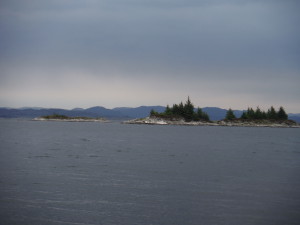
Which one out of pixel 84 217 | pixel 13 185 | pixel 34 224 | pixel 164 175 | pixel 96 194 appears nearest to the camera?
pixel 34 224

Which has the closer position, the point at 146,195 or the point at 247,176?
the point at 146,195

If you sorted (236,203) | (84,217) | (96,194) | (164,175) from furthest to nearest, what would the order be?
(164,175)
(96,194)
(236,203)
(84,217)

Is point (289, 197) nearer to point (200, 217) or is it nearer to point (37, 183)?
point (200, 217)

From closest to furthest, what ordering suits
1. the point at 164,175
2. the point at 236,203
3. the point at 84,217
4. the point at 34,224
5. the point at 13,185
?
the point at 34,224, the point at 84,217, the point at 236,203, the point at 13,185, the point at 164,175

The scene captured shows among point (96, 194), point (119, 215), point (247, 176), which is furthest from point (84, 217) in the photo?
point (247, 176)

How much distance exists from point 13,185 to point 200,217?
17.3 m

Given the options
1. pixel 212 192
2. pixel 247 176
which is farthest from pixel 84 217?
pixel 247 176

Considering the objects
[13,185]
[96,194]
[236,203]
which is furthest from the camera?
[13,185]

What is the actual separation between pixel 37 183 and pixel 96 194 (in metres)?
7.02

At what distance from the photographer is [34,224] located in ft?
63.5

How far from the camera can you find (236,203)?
2481 cm

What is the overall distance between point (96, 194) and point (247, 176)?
60.4 feet

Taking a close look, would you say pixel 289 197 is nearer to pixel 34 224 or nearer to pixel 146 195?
pixel 146 195

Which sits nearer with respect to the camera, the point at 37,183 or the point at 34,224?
the point at 34,224
